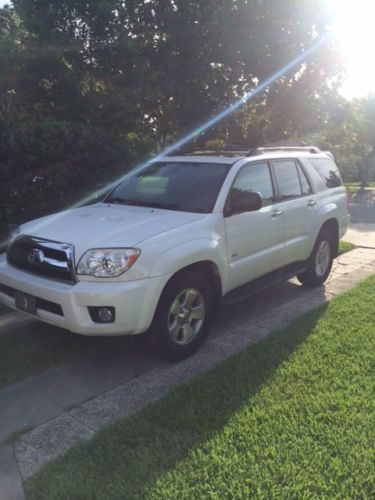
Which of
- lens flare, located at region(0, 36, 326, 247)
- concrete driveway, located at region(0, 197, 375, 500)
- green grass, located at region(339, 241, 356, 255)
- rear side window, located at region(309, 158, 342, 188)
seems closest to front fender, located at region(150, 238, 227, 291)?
concrete driveway, located at region(0, 197, 375, 500)

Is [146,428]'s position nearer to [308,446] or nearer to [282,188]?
[308,446]

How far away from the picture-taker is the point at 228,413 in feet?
10.5

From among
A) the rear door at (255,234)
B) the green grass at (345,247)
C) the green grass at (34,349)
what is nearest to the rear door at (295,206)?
the rear door at (255,234)

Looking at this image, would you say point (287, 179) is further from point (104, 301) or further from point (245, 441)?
point (245, 441)

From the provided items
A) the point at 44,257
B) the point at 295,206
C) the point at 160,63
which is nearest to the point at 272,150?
the point at 295,206

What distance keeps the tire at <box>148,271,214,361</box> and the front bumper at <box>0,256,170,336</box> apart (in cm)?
13

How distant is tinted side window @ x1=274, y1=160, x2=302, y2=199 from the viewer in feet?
17.5

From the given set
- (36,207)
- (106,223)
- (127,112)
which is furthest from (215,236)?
(127,112)

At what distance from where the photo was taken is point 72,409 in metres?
3.33

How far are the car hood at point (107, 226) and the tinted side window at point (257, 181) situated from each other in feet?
2.46

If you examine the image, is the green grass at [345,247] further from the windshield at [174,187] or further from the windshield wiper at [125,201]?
the windshield wiper at [125,201]

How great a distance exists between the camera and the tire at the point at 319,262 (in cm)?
600

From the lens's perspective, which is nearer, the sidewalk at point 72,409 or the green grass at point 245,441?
the green grass at point 245,441

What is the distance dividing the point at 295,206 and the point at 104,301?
285 centimetres
